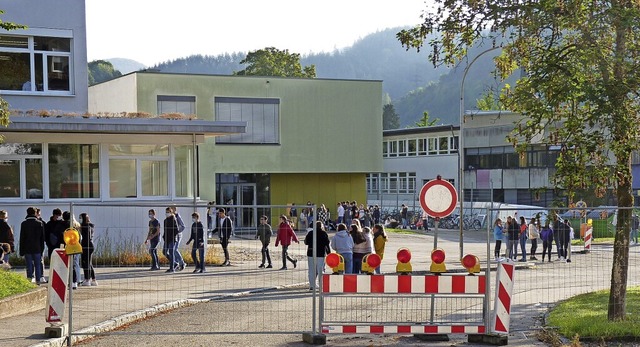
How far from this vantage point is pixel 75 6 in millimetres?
31984

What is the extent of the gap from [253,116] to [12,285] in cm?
3719

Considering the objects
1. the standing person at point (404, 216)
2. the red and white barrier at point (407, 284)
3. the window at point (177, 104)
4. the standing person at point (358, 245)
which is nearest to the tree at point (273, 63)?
the standing person at point (404, 216)

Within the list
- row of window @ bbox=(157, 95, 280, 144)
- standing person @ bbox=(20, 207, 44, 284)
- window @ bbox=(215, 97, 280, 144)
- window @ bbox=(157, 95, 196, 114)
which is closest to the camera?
standing person @ bbox=(20, 207, 44, 284)

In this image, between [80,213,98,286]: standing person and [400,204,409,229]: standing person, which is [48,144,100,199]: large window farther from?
[400,204,409,229]: standing person

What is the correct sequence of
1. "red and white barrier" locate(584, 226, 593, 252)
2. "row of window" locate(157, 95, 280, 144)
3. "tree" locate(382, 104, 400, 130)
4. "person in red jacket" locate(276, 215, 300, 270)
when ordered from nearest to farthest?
"red and white barrier" locate(584, 226, 593, 252) → "person in red jacket" locate(276, 215, 300, 270) → "row of window" locate(157, 95, 280, 144) → "tree" locate(382, 104, 400, 130)

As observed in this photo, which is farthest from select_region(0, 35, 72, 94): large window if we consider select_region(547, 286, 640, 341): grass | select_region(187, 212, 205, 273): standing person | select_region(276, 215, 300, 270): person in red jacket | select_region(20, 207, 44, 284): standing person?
select_region(547, 286, 640, 341): grass

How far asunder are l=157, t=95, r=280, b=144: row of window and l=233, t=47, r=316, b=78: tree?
1454 inches

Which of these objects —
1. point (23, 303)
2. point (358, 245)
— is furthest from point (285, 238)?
point (23, 303)

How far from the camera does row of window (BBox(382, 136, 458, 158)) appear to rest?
72000mm

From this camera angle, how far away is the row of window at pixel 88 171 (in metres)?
26.7

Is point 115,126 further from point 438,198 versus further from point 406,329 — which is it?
point 406,329

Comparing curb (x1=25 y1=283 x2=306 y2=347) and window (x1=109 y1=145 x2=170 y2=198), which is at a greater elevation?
window (x1=109 y1=145 x2=170 y2=198)

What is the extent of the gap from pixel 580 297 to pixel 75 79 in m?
21.2

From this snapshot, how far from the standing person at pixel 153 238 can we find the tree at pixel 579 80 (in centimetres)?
544
